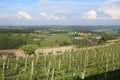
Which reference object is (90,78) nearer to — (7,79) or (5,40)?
(7,79)

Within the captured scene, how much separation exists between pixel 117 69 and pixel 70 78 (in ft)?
16.4

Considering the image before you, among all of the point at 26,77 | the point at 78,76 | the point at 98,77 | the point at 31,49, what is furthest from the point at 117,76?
the point at 31,49

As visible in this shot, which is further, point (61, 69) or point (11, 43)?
point (11, 43)

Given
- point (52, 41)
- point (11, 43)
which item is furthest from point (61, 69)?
point (52, 41)

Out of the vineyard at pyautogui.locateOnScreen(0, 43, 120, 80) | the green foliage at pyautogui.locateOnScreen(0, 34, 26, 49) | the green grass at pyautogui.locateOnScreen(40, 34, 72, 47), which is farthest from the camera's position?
the green foliage at pyautogui.locateOnScreen(0, 34, 26, 49)

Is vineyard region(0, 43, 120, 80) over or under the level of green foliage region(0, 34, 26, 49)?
over

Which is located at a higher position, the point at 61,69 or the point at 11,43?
the point at 61,69

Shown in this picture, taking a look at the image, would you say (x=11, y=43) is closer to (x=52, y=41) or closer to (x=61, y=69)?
(x=52, y=41)

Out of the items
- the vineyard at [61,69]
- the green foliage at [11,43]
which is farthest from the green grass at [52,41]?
the vineyard at [61,69]

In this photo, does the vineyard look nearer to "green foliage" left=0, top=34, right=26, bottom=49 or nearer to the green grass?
the green grass

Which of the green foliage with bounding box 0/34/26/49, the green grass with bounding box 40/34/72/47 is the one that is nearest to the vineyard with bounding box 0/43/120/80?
the green grass with bounding box 40/34/72/47

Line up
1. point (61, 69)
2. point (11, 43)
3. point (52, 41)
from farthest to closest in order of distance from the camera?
point (52, 41) < point (11, 43) < point (61, 69)

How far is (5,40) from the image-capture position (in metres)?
76.8

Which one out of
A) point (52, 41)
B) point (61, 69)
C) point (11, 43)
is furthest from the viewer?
point (52, 41)
